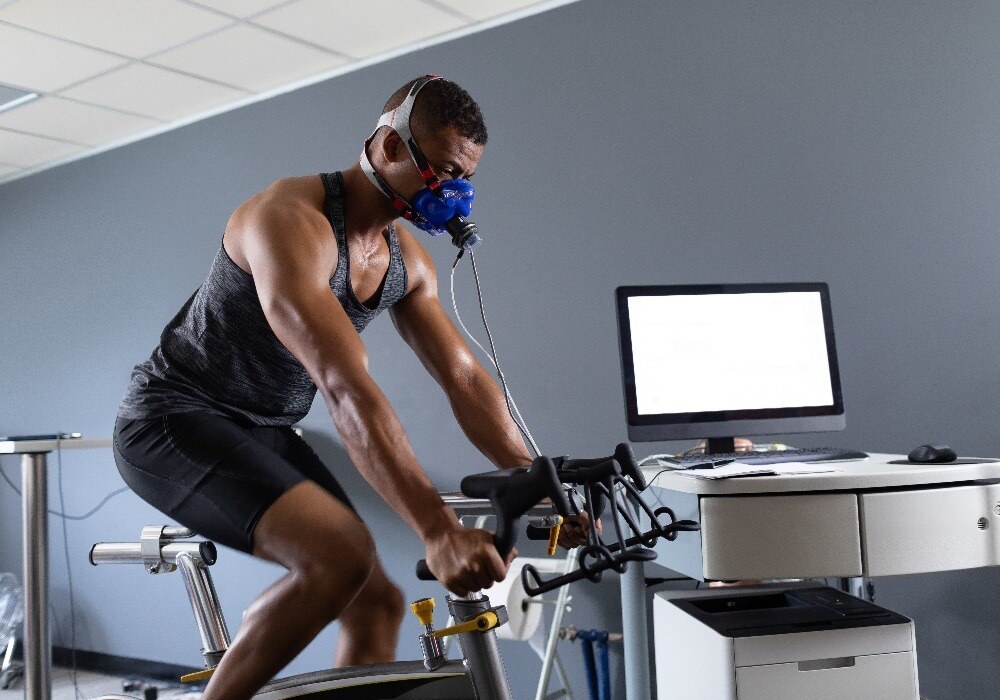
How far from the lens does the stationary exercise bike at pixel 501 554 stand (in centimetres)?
93

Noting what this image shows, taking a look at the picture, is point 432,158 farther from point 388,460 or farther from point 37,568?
point 37,568

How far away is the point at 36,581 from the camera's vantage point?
2.75m

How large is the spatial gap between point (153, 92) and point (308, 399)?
271cm

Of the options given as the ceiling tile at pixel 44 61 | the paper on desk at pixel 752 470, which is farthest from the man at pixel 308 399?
the ceiling tile at pixel 44 61

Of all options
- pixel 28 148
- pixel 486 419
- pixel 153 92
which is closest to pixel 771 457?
pixel 486 419

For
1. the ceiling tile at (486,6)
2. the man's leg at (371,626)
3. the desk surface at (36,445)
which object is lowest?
the man's leg at (371,626)

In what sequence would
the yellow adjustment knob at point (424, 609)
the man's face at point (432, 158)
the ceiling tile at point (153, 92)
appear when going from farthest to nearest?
the ceiling tile at point (153, 92) < the man's face at point (432, 158) < the yellow adjustment knob at point (424, 609)

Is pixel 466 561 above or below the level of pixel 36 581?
above

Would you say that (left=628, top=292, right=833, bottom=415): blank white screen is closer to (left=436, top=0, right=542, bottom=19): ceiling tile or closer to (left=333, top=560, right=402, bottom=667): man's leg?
(left=333, top=560, right=402, bottom=667): man's leg

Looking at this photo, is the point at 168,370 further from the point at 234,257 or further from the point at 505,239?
the point at 505,239

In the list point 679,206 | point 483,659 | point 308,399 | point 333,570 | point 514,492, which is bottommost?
point 483,659

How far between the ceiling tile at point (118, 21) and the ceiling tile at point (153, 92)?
0.25 metres

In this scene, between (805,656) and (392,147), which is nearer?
(392,147)

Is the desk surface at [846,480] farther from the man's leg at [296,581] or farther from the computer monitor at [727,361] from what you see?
the man's leg at [296,581]
